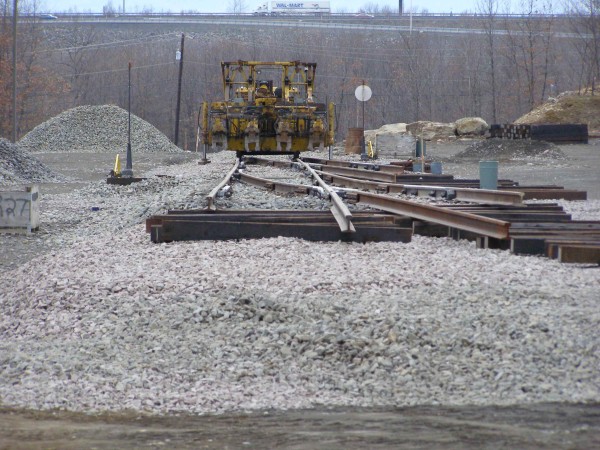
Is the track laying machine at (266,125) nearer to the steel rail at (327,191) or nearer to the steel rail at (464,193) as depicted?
the steel rail at (327,191)

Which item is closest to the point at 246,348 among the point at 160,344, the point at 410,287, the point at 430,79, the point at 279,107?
the point at 160,344

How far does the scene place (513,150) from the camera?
109ft

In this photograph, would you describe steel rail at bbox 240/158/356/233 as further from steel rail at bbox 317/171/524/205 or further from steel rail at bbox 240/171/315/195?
steel rail at bbox 317/171/524/205

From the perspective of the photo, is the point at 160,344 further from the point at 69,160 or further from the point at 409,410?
the point at 69,160

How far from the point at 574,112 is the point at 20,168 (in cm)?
3009

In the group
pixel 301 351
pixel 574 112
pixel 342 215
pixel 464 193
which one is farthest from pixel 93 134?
pixel 301 351

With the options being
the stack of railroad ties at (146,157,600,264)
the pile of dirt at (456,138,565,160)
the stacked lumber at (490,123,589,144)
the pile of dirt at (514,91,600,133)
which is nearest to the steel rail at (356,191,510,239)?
the stack of railroad ties at (146,157,600,264)

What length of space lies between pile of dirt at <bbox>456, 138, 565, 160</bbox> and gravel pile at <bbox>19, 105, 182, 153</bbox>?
56.5 ft

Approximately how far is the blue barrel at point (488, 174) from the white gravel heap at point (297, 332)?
6.16 meters

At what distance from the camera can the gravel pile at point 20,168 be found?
24.7 m

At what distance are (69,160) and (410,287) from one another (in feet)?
107

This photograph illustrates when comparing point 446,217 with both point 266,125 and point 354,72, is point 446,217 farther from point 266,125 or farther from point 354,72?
point 354,72

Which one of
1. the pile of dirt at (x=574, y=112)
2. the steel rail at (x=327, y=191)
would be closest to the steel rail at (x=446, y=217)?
the steel rail at (x=327, y=191)

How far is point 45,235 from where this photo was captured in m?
12.9
